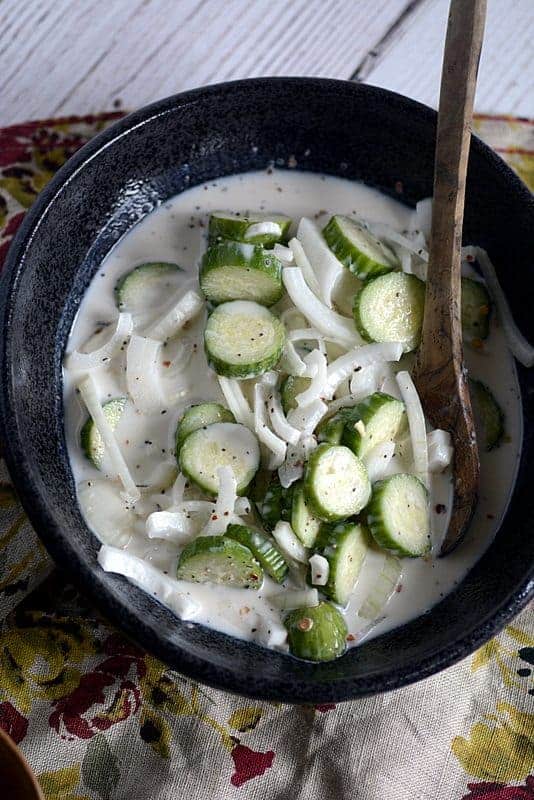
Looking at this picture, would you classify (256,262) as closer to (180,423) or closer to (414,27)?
(180,423)

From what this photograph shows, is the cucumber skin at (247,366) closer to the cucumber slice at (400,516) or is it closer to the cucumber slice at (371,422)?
the cucumber slice at (371,422)

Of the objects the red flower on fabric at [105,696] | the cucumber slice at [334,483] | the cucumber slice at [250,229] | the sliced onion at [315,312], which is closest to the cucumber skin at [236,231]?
the cucumber slice at [250,229]

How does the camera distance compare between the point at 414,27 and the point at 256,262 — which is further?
the point at 414,27

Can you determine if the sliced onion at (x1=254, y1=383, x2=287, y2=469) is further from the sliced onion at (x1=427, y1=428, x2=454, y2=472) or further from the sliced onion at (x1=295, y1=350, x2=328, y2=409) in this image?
the sliced onion at (x1=427, y1=428, x2=454, y2=472)

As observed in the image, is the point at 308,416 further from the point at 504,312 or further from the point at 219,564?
the point at 504,312

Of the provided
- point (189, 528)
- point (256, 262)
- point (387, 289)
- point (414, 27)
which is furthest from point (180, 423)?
point (414, 27)
